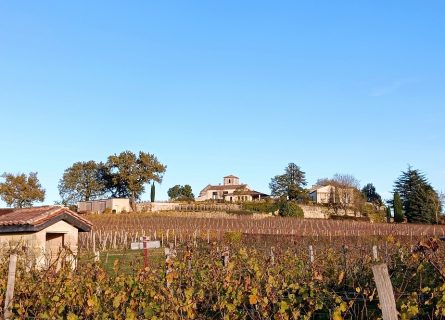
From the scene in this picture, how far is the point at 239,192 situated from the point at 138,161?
89.0 feet

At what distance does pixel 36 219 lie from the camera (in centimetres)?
1304

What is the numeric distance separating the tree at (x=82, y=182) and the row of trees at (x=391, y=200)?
27.1 metres

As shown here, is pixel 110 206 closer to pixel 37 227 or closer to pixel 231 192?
pixel 231 192

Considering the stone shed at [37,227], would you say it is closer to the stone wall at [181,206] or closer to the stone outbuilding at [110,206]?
the stone outbuilding at [110,206]

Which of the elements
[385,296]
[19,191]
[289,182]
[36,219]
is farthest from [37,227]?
[289,182]

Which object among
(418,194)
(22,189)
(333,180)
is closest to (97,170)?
(22,189)

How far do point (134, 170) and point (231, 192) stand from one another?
35.3 m

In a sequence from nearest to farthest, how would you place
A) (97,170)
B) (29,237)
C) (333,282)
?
1. (333,282)
2. (29,237)
3. (97,170)

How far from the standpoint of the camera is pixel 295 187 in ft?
258

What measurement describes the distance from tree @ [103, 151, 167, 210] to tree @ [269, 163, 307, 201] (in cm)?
1991

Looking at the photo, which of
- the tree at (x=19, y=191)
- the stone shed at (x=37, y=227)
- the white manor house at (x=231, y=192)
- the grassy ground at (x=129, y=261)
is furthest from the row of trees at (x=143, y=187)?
the stone shed at (x=37, y=227)

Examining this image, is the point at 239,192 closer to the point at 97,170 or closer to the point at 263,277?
the point at 97,170

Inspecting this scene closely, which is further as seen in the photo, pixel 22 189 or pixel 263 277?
pixel 22 189

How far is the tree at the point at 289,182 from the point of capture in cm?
7900
